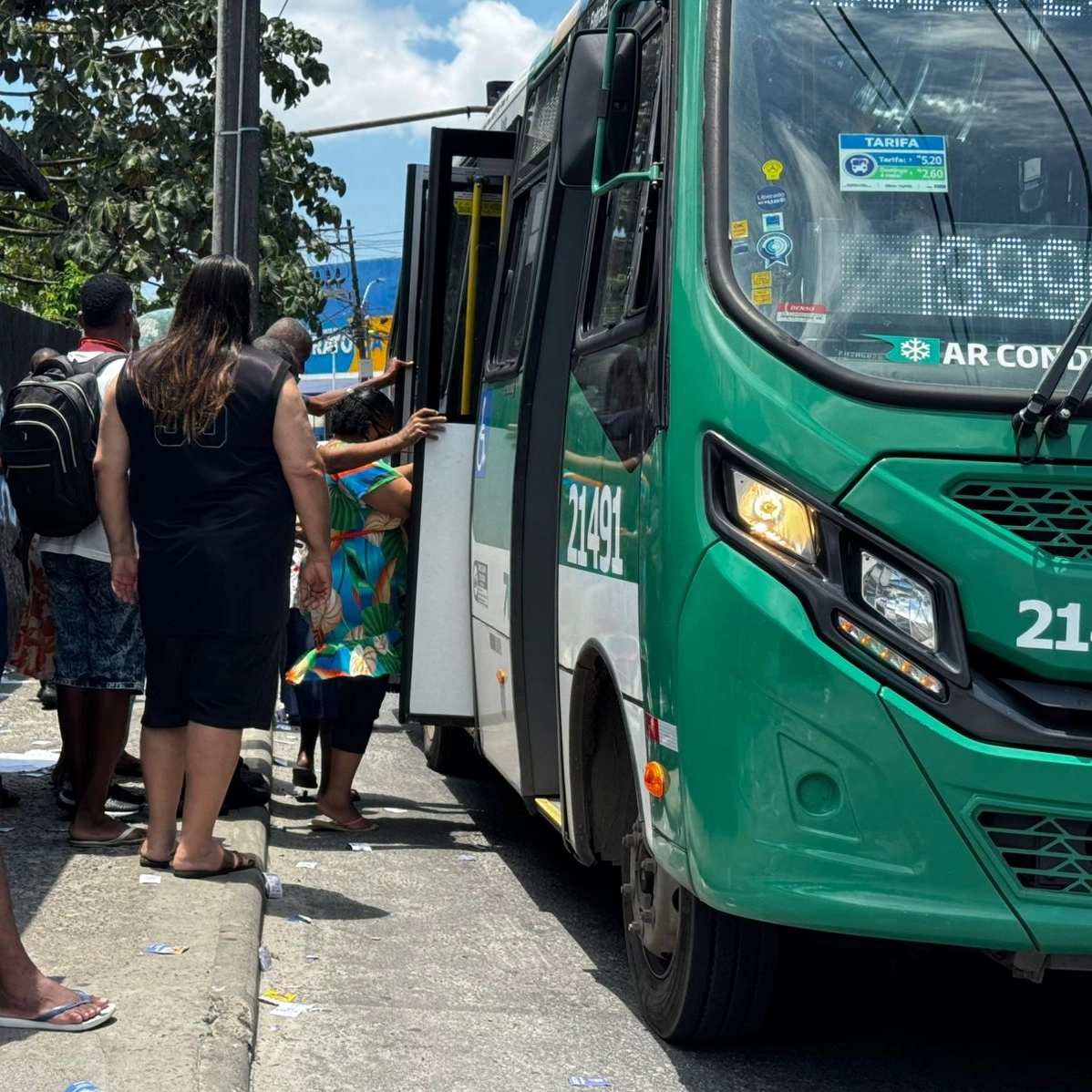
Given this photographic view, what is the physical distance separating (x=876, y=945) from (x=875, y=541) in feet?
4.01

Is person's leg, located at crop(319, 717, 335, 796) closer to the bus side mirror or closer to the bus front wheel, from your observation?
the bus front wheel

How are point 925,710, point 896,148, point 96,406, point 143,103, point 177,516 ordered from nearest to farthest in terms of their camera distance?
point 925,710 → point 896,148 → point 177,516 → point 96,406 → point 143,103

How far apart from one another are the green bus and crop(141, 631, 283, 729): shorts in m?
1.22

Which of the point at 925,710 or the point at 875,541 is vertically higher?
the point at 875,541

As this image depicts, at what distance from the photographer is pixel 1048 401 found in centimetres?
389

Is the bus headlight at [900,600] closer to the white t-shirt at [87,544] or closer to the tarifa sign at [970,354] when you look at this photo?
the tarifa sign at [970,354]

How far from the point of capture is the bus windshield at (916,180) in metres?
4.12

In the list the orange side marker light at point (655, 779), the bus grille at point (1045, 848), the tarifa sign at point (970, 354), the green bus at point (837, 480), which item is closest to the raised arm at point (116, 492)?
the green bus at point (837, 480)

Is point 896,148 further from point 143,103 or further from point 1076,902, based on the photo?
point 143,103

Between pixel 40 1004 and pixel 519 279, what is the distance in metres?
3.36

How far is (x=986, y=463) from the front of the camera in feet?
12.8

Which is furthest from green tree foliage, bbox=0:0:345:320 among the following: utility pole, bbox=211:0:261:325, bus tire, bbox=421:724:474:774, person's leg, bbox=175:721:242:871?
person's leg, bbox=175:721:242:871

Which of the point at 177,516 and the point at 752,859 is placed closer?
the point at 752,859

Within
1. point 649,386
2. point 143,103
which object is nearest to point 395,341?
point 649,386
